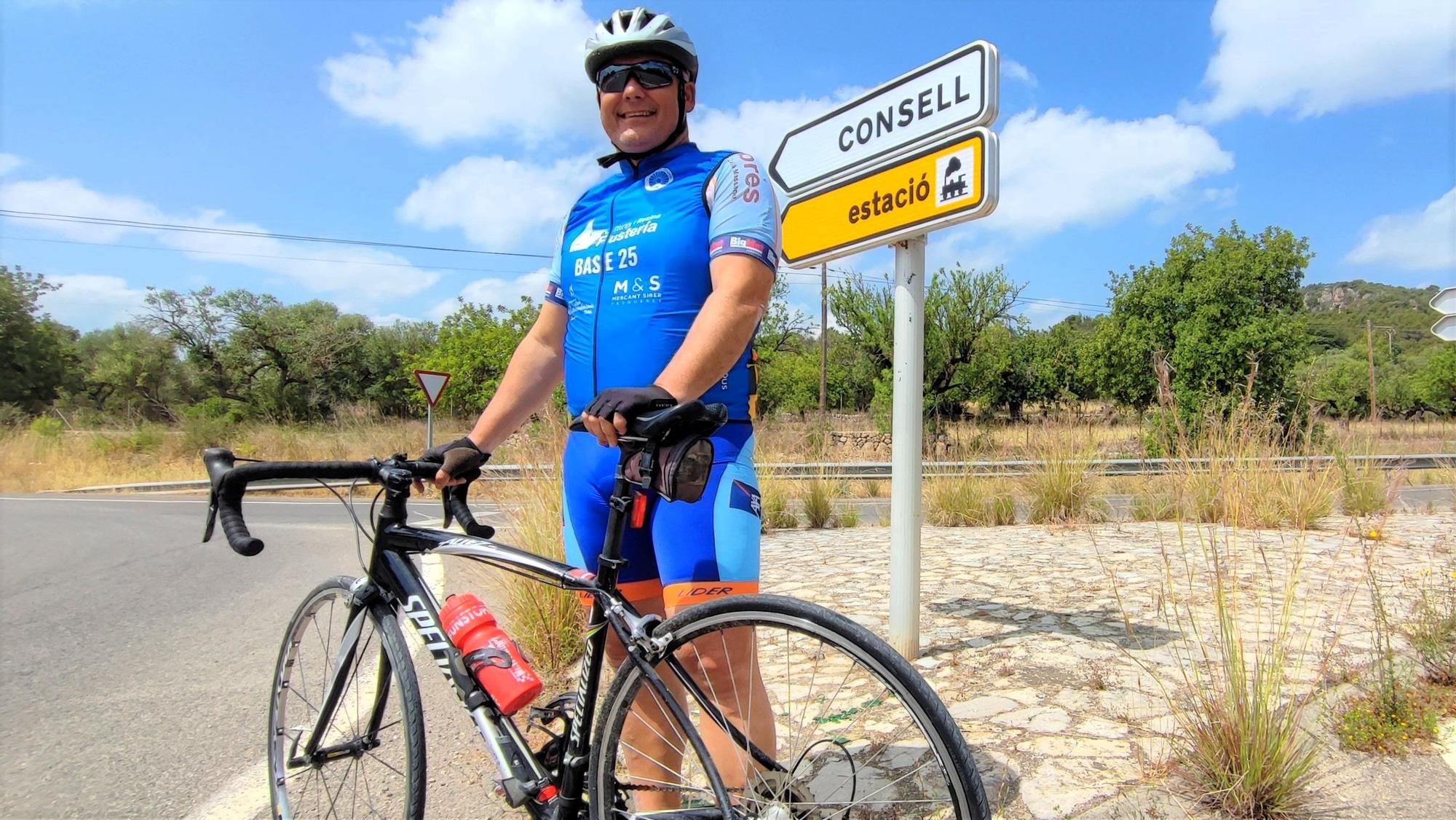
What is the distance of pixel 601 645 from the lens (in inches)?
62.5

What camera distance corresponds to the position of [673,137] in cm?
194

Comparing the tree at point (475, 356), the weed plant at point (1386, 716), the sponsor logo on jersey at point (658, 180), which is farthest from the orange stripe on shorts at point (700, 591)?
the tree at point (475, 356)

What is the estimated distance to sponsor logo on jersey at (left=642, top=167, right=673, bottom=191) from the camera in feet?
6.12

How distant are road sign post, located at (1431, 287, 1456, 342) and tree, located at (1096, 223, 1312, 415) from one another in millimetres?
19376

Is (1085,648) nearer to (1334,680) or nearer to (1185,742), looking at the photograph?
(1334,680)

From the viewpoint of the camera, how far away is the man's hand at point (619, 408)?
1406mm

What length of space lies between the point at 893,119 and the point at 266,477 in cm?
286

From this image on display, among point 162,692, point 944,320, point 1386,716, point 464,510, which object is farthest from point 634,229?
point 944,320

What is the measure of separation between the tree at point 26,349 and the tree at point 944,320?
1381 inches

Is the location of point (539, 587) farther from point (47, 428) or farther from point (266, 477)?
point (47, 428)

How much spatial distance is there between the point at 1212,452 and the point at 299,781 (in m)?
4.13

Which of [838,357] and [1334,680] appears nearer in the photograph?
[1334,680]

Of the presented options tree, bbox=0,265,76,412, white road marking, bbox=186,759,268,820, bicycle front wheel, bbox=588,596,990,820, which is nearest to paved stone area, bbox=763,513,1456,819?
bicycle front wheel, bbox=588,596,990,820

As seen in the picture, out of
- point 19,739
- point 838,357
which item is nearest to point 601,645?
point 19,739
